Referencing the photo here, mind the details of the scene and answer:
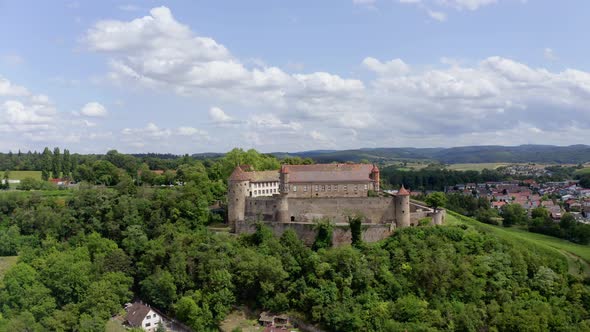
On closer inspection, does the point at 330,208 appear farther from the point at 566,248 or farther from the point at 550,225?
the point at 550,225

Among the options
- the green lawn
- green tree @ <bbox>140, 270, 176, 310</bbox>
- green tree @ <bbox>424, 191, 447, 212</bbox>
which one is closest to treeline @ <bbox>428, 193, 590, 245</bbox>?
green tree @ <bbox>424, 191, 447, 212</bbox>

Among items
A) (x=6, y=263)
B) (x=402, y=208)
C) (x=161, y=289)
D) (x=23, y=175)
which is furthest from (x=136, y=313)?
(x=23, y=175)

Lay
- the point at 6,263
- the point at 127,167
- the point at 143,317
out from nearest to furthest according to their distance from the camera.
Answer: the point at 143,317
the point at 6,263
the point at 127,167

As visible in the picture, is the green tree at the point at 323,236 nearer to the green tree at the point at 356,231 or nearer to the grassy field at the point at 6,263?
the green tree at the point at 356,231

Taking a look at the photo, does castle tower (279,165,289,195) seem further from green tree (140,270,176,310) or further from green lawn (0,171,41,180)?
green lawn (0,171,41,180)

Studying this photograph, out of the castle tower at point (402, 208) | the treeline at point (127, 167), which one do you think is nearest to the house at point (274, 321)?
the castle tower at point (402, 208)

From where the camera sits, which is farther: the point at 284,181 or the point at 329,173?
the point at 329,173

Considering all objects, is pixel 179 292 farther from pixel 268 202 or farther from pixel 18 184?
pixel 18 184
